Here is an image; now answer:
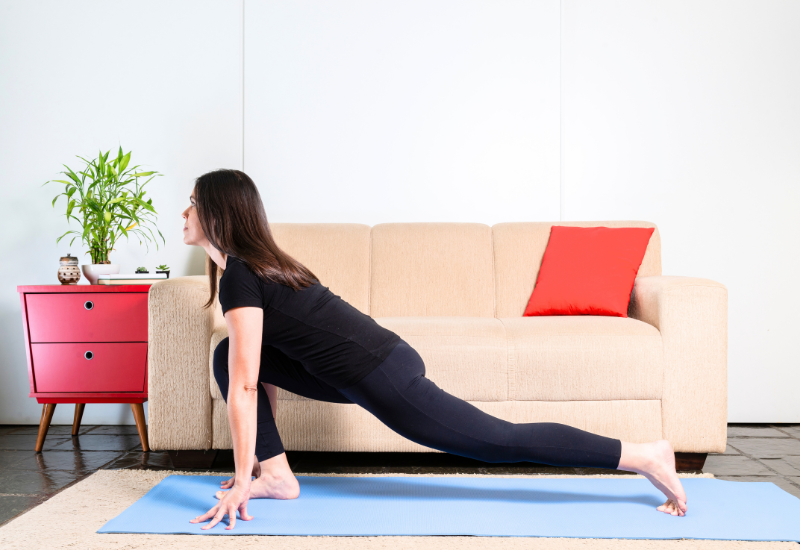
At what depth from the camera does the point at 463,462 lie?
2.04 metres

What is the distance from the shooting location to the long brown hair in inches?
56.8

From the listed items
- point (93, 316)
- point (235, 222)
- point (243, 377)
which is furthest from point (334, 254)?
point (243, 377)

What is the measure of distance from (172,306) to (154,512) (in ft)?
2.21

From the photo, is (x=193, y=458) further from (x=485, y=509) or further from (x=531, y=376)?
(x=531, y=376)

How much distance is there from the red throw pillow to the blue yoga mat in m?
0.70

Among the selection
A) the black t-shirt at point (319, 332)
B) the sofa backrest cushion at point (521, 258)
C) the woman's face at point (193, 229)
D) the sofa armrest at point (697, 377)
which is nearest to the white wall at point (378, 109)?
the sofa backrest cushion at point (521, 258)

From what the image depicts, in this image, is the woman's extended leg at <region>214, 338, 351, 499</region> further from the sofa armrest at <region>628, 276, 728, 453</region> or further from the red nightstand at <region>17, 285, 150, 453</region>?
the sofa armrest at <region>628, 276, 728, 453</region>

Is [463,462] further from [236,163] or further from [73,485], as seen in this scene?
[236,163]

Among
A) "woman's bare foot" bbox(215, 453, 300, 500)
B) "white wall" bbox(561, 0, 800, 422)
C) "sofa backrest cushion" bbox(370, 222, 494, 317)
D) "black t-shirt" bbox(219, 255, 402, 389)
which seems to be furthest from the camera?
"white wall" bbox(561, 0, 800, 422)

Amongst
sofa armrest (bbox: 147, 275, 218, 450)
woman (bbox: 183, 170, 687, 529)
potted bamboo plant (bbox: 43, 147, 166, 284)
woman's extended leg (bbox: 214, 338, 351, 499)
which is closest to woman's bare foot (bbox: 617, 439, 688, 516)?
woman (bbox: 183, 170, 687, 529)

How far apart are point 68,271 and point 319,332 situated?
161 centimetres

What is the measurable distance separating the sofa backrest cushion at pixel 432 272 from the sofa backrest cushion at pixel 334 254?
0.05 metres

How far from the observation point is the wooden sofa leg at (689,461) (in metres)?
1.96

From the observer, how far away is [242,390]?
4.50 feet
